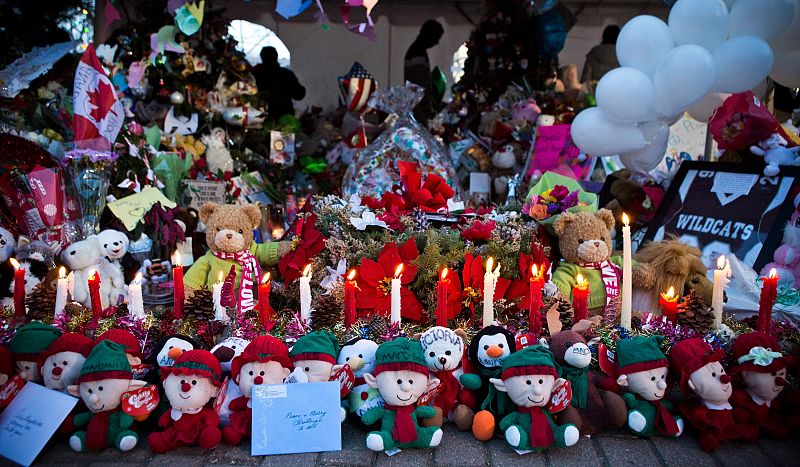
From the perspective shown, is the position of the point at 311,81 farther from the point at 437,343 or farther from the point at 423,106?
the point at 437,343

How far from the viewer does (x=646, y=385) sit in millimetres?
2043

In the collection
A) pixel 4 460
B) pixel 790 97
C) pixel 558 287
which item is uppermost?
pixel 790 97

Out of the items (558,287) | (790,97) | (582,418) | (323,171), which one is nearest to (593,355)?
(582,418)

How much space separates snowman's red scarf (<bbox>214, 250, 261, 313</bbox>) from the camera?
8.98ft

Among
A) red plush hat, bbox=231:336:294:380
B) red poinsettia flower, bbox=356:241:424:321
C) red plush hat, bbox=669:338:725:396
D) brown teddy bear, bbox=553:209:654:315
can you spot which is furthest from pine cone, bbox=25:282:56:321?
red plush hat, bbox=669:338:725:396

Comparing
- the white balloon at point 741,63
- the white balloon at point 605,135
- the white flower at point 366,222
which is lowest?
the white flower at point 366,222

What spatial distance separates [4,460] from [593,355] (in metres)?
2.16

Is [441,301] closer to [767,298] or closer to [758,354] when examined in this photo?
[758,354]

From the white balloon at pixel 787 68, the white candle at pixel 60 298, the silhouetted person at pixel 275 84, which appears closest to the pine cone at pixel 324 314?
the white candle at pixel 60 298

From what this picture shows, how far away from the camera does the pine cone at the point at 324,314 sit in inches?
94.9

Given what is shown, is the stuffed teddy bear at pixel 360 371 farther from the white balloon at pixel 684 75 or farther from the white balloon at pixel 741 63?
the white balloon at pixel 741 63

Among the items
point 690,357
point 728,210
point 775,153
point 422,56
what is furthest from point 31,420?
point 422,56

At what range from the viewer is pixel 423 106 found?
602 centimetres

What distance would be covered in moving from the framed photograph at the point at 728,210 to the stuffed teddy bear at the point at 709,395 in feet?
4.56
